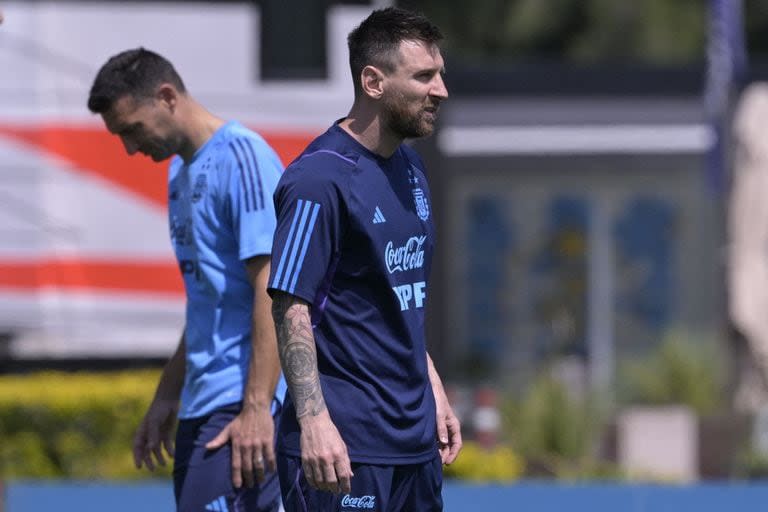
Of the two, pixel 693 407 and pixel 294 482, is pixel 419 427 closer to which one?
pixel 294 482

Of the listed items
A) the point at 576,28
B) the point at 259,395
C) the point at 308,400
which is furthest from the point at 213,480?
the point at 576,28

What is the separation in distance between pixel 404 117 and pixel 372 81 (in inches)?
4.8

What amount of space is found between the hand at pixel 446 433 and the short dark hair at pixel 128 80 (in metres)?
1.27

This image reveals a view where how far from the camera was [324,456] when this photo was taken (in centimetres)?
373

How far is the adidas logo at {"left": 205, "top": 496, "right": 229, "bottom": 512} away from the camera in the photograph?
15.1 ft

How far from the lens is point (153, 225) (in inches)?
448

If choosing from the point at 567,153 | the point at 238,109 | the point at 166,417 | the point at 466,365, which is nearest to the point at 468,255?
the point at 466,365

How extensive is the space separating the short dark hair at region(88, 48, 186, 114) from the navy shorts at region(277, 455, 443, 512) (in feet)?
4.22

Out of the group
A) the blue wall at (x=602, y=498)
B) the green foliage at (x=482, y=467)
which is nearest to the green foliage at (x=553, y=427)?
the green foliage at (x=482, y=467)

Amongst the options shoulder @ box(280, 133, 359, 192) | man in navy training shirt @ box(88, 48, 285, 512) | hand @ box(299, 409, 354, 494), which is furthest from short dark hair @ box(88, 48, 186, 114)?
hand @ box(299, 409, 354, 494)

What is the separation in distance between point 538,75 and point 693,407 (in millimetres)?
3430

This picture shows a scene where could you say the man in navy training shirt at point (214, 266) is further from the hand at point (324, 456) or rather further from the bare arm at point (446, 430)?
the hand at point (324, 456)

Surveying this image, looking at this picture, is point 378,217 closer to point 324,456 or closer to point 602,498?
point 324,456

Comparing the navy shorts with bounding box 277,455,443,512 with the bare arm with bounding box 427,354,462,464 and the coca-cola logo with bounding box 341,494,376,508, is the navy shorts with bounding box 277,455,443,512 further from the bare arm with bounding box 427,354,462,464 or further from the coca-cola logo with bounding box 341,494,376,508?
the bare arm with bounding box 427,354,462,464
